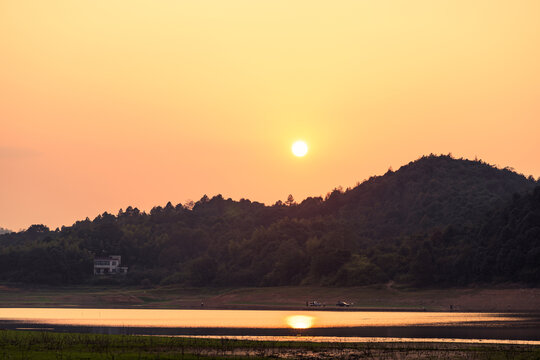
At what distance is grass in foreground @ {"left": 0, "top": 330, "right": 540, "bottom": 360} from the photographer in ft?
205

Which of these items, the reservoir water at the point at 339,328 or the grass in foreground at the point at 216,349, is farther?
the reservoir water at the point at 339,328

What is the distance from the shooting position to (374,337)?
81938 mm

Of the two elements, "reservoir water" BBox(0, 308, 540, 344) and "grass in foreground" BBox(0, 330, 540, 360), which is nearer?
"grass in foreground" BBox(0, 330, 540, 360)

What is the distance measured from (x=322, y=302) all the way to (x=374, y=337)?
3817 inches

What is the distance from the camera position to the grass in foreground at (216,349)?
62.4 m

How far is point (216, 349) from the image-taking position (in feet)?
224

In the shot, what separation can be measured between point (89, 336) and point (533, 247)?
115605 mm

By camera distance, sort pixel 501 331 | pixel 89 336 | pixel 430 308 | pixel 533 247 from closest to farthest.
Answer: pixel 89 336 < pixel 501 331 < pixel 430 308 < pixel 533 247

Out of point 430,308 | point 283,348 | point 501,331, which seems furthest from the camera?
point 430,308

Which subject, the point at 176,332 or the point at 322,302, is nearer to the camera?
the point at 176,332

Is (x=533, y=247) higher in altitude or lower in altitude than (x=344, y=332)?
higher

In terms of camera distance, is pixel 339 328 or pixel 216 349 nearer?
pixel 216 349

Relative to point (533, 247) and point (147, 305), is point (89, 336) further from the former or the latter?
point (533, 247)

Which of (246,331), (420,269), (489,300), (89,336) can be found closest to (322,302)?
(420,269)
